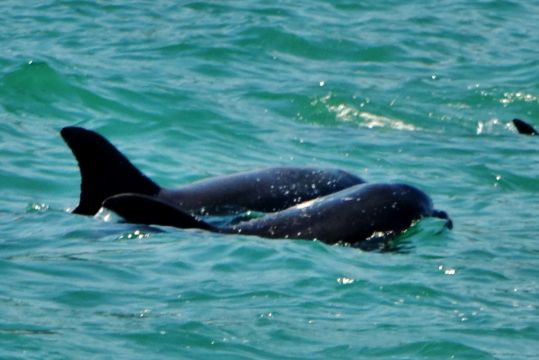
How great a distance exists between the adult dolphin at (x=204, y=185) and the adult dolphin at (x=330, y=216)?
0.61m

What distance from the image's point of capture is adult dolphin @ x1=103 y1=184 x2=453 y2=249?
10906 mm

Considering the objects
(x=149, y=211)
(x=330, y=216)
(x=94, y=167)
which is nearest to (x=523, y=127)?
(x=330, y=216)

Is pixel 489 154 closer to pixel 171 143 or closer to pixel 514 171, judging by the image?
pixel 514 171

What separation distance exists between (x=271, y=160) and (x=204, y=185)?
8.18 feet

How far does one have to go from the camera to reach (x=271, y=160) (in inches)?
578

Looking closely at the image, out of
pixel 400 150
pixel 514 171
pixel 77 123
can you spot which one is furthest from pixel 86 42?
pixel 514 171

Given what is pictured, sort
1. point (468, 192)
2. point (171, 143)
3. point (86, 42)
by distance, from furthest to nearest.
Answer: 1. point (86, 42)
2. point (171, 143)
3. point (468, 192)

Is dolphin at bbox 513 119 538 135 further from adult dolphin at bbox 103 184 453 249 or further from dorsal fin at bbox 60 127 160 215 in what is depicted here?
dorsal fin at bbox 60 127 160 215

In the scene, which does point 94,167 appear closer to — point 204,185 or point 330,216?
point 204,185

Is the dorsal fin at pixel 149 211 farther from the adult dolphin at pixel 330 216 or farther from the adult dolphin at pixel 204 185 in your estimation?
the adult dolphin at pixel 204 185

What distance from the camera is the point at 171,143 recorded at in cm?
1498

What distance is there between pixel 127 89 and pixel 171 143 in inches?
76.1

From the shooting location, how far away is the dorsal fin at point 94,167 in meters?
11.6

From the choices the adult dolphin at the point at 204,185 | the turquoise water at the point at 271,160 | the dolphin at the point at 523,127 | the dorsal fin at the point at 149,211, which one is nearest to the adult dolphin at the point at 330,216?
the dorsal fin at the point at 149,211
